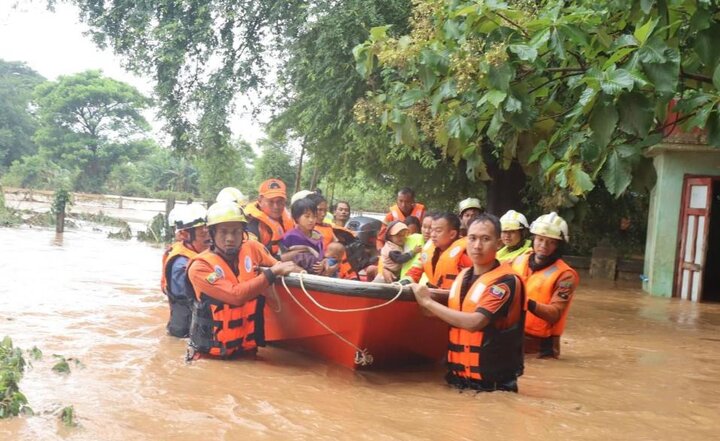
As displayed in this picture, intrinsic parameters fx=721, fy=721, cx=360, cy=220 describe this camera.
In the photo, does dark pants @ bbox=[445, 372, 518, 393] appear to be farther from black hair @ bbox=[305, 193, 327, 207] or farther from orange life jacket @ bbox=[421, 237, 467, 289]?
black hair @ bbox=[305, 193, 327, 207]

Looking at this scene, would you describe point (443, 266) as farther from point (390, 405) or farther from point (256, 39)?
point (256, 39)

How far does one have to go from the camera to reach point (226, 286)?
516cm

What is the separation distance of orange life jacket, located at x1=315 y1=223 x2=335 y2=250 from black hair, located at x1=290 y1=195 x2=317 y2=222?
2.33ft

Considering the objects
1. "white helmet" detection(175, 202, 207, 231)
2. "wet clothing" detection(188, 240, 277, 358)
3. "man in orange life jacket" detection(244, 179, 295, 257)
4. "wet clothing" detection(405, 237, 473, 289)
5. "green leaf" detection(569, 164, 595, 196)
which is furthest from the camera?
"man in orange life jacket" detection(244, 179, 295, 257)

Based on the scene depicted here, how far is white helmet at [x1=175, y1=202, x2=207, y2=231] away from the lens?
19.5ft

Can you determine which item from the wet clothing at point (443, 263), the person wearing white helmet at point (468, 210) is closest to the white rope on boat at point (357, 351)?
the wet clothing at point (443, 263)

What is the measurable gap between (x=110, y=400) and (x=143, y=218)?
26.9 metres

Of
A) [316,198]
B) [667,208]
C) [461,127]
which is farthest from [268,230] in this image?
[667,208]

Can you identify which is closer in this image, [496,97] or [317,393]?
[496,97]

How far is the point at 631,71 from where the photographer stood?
291 centimetres

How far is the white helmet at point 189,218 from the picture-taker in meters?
5.95

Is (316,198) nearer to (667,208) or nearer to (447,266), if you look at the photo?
(447,266)

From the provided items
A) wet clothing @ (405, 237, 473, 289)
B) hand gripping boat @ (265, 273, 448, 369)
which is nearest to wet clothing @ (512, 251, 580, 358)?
wet clothing @ (405, 237, 473, 289)

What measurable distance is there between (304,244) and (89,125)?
42848 millimetres
